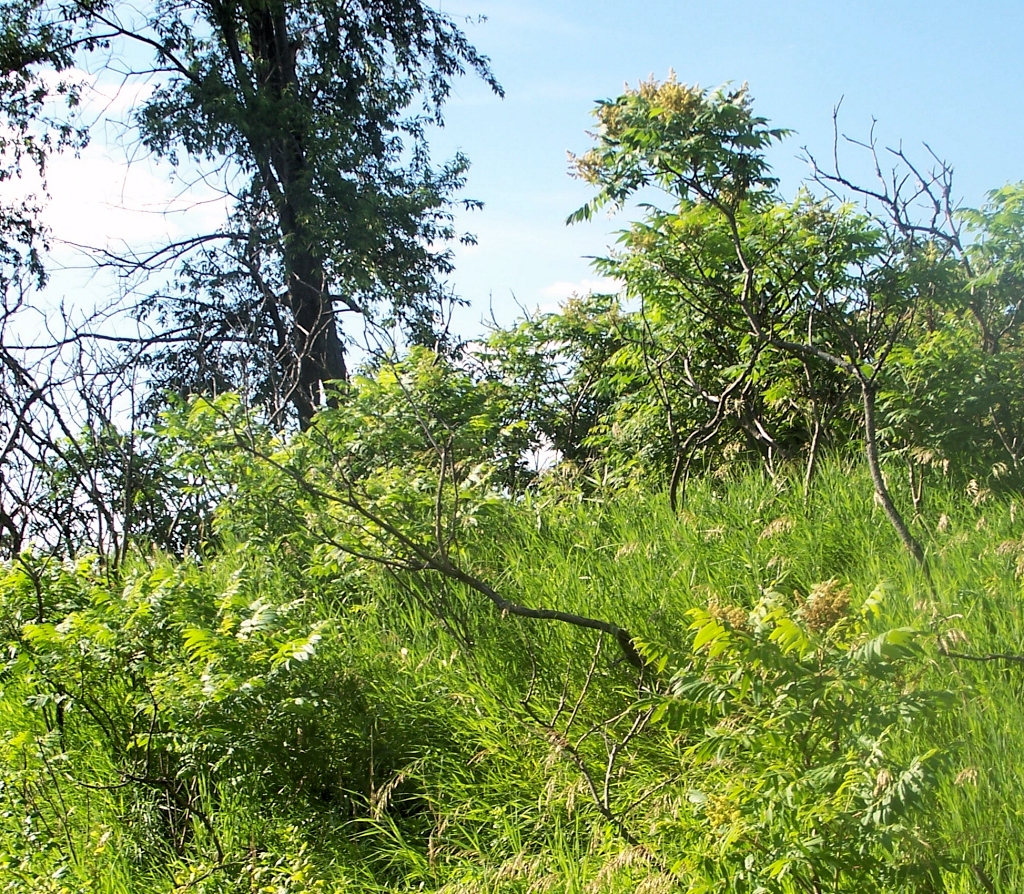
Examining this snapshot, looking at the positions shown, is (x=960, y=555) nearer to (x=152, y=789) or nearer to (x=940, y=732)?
(x=940, y=732)

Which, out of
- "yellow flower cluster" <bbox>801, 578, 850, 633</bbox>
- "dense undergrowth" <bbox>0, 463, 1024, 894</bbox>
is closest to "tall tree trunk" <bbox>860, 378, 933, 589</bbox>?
"dense undergrowth" <bbox>0, 463, 1024, 894</bbox>

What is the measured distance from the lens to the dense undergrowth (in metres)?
2.79

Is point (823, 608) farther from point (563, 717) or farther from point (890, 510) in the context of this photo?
point (890, 510)

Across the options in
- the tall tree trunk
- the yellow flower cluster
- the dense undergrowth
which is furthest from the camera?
the tall tree trunk

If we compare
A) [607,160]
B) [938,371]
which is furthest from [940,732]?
[607,160]

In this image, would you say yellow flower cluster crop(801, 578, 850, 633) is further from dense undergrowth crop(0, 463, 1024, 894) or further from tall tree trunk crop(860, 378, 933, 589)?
tall tree trunk crop(860, 378, 933, 589)

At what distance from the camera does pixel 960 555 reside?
176 inches

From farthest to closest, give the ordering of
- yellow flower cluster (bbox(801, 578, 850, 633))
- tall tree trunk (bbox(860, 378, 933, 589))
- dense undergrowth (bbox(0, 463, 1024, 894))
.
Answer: tall tree trunk (bbox(860, 378, 933, 589)), yellow flower cluster (bbox(801, 578, 850, 633)), dense undergrowth (bbox(0, 463, 1024, 894))

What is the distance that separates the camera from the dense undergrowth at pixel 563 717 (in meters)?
2.79

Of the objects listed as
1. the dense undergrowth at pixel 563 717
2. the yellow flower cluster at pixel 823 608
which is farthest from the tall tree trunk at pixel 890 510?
the yellow flower cluster at pixel 823 608

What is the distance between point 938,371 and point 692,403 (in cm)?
181

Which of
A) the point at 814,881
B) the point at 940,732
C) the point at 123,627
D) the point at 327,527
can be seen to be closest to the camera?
the point at 814,881

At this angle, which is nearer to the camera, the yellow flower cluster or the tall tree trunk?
the yellow flower cluster

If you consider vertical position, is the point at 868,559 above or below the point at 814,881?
above
